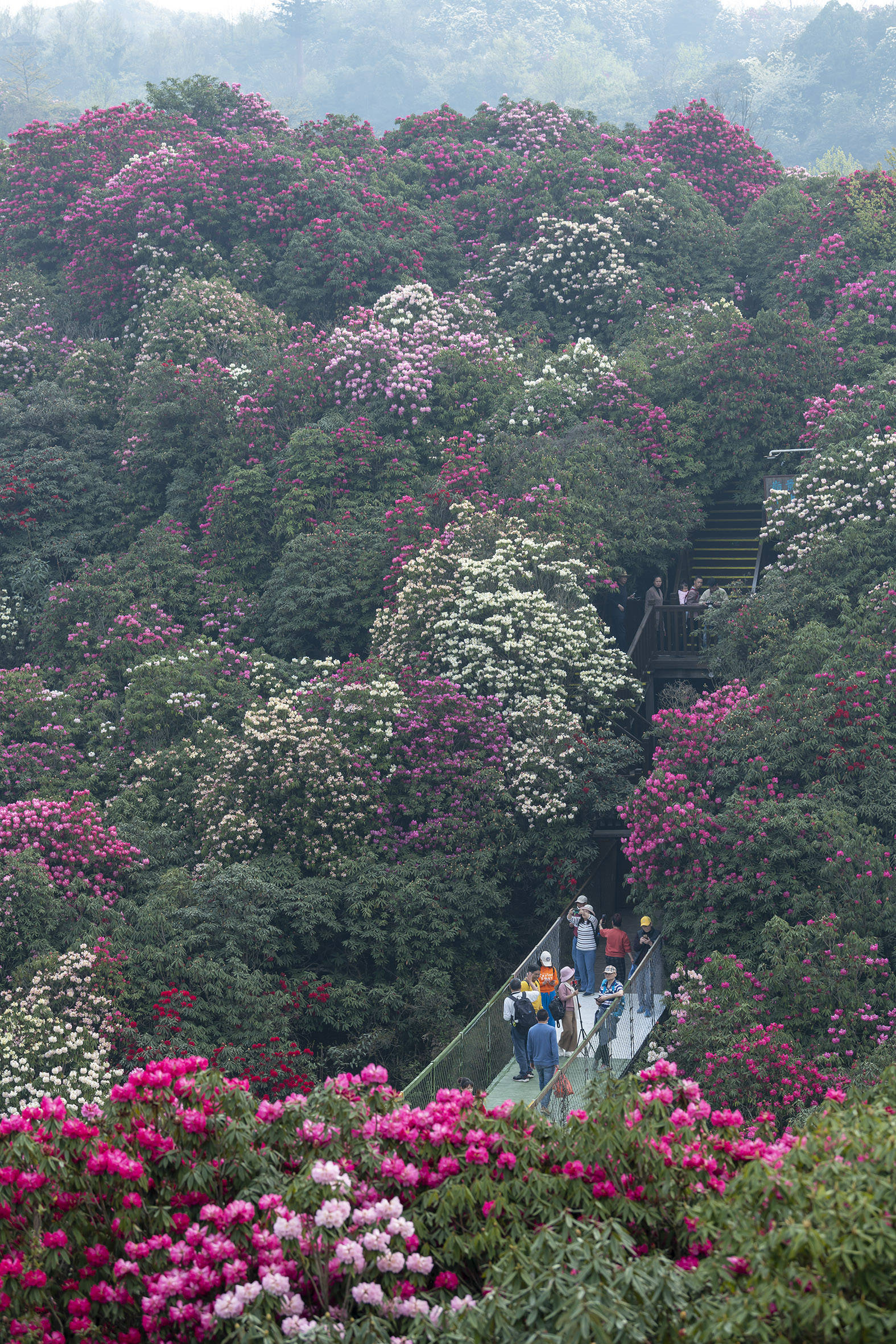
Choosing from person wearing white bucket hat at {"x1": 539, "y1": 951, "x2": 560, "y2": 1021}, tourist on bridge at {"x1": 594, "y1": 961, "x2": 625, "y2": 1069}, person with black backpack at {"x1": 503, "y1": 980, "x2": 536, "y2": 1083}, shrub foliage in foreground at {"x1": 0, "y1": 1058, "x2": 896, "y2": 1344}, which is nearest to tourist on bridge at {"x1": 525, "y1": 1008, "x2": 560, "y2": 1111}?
tourist on bridge at {"x1": 594, "y1": 961, "x2": 625, "y2": 1069}

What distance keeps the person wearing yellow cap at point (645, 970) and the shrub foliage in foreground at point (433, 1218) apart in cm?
712

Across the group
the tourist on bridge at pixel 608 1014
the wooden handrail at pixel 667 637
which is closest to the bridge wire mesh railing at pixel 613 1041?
the tourist on bridge at pixel 608 1014

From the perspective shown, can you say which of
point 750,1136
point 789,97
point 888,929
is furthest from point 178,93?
point 789,97

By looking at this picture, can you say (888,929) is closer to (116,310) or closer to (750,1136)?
(750,1136)

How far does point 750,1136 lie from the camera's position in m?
6.31

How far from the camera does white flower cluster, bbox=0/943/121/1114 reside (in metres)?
11.7

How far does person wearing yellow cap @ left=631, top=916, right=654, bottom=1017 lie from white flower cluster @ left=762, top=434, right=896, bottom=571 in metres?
6.34

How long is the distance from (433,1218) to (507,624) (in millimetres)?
12481

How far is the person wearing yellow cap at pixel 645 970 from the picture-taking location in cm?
1363

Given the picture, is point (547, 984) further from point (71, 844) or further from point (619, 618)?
point (619, 618)

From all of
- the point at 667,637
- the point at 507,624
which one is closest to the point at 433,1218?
the point at 507,624

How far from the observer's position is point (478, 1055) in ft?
42.0

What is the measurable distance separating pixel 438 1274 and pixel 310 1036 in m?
9.06

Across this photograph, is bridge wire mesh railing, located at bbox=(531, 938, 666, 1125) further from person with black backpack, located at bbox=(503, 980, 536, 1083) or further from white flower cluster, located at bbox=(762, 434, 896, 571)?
white flower cluster, located at bbox=(762, 434, 896, 571)
